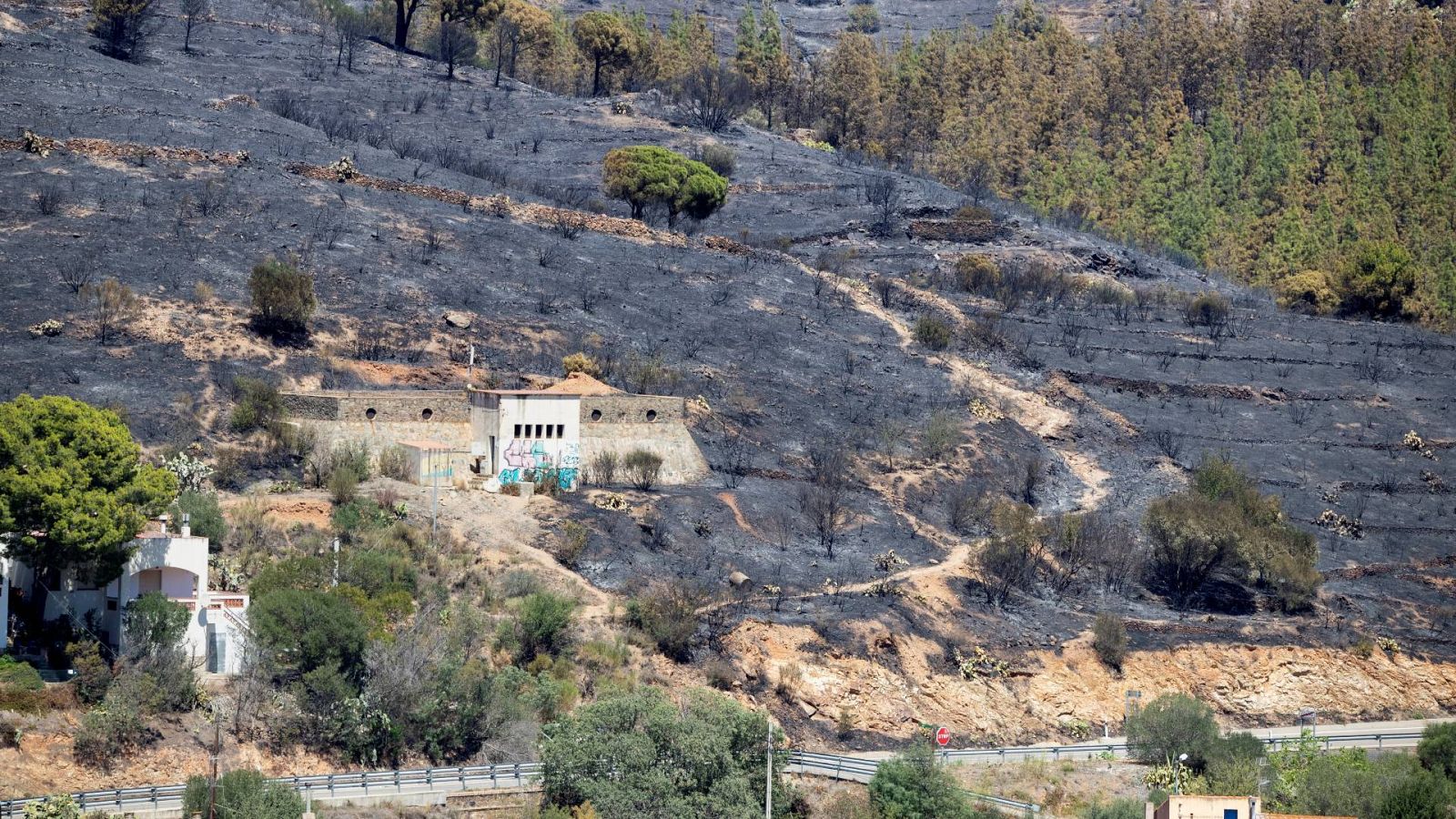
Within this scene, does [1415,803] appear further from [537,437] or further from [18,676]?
[18,676]

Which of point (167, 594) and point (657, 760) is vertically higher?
point (167, 594)

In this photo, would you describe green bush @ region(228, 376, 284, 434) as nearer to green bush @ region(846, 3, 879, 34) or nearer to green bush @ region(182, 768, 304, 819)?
green bush @ region(182, 768, 304, 819)

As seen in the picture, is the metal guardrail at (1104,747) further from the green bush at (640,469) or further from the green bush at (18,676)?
the green bush at (18,676)

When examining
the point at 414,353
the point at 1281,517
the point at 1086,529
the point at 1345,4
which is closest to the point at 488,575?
the point at 414,353

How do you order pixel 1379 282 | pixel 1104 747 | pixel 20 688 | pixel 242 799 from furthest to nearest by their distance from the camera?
pixel 1379 282
pixel 1104 747
pixel 20 688
pixel 242 799

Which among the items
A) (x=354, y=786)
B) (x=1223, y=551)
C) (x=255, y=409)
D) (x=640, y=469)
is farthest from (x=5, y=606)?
(x=1223, y=551)

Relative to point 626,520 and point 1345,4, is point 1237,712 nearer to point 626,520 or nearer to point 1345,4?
point 626,520
